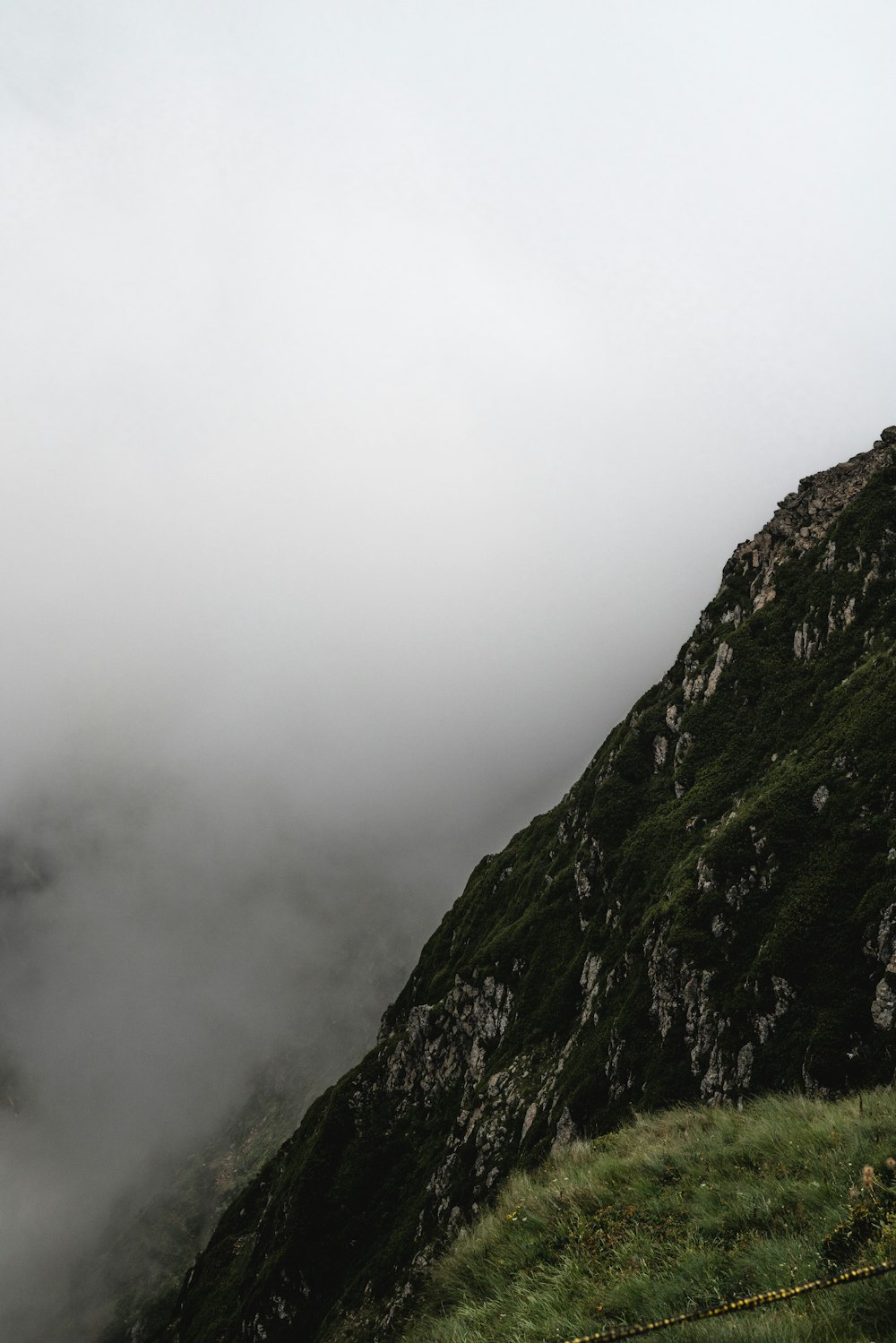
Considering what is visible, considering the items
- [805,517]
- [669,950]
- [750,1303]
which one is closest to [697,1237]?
[750,1303]

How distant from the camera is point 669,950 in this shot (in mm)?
48062

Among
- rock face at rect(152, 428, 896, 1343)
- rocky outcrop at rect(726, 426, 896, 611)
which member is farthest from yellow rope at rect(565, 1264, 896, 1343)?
rocky outcrop at rect(726, 426, 896, 611)

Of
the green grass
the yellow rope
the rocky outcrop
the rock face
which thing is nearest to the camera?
the yellow rope

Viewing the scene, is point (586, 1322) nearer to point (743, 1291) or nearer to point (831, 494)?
point (743, 1291)

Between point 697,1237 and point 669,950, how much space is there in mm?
39583

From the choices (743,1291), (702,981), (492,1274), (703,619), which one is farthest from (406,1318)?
(703,619)

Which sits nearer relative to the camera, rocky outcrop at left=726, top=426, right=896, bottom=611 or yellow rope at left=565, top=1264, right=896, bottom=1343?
yellow rope at left=565, top=1264, right=896, bottom=1343

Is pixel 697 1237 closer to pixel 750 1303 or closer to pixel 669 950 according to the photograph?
pixel 750 1303

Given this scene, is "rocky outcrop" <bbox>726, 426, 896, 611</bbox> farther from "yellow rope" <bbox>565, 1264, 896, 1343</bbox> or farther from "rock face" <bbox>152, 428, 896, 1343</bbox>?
"yellow rope" <bbox>565, 1264, 896, 1343</bbox>

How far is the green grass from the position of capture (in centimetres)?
888

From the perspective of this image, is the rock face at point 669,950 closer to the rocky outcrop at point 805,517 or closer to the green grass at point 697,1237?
the rocky outcrop at point 805,517

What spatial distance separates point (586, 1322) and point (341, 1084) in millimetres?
94467

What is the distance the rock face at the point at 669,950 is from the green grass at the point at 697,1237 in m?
21.7

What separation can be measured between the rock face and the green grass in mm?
21690
